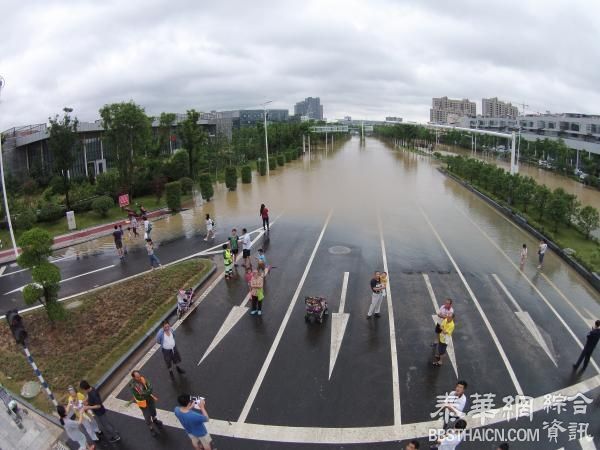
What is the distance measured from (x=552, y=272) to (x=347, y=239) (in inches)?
344

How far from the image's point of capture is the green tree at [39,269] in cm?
1168

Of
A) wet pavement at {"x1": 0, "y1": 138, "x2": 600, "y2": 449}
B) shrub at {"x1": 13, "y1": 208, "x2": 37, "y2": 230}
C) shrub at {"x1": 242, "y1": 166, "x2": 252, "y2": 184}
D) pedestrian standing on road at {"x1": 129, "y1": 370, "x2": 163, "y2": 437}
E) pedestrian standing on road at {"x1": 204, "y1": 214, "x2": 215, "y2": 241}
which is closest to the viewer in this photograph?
pedestrian standing on road at {"x1": 129, "y1": 370, "x2": 163, "y2": 437}

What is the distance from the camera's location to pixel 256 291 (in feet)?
41.9

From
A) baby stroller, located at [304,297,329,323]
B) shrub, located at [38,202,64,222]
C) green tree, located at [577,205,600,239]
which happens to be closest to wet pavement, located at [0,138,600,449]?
baby stroller, located at [304,297,329,323]

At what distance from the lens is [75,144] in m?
26.9

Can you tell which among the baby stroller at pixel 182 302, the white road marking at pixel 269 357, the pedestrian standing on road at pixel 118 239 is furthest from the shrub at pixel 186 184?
the baby stroller at pixel 182 302

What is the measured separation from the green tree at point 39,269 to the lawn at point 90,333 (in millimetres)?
789

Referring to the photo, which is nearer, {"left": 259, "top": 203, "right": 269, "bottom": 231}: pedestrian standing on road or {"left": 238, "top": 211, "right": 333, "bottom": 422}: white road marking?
{"left": 238, "top": 211, "right": 333, "bottom": 422}: white road marking

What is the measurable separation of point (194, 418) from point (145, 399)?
5.47 ft

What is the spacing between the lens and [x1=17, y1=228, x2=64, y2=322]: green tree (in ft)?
38.3

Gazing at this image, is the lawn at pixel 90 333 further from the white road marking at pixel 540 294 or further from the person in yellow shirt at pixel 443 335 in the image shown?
the white road marking at pixel 540 294

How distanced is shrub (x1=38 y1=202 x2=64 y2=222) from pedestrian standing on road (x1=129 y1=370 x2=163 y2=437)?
66.0 ft

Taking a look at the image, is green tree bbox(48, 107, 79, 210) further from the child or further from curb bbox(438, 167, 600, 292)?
curb bbox(438, 167, 600, 292)

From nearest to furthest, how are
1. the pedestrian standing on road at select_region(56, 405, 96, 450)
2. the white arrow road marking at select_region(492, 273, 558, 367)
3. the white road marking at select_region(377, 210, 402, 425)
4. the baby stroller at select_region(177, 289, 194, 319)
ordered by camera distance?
the pedestrian standing on road at select_region(56, 405, 96, 450) → the white road marking at select_region(377, 210, 402, 425) → the white arrow road marking at select_region(492, 273, 558, 367) → the baby stroller at select_region(177, 289, 194, 319)
